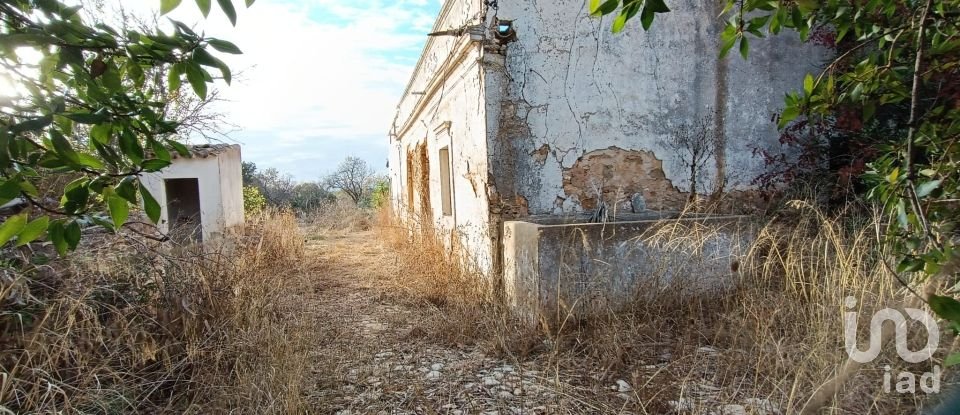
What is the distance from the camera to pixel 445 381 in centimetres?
296

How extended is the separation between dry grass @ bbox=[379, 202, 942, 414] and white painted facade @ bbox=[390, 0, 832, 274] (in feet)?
3.02

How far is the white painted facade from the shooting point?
4.45 m

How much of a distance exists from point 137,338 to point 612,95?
14.0 feet

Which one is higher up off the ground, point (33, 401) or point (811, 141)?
point (811, 141)

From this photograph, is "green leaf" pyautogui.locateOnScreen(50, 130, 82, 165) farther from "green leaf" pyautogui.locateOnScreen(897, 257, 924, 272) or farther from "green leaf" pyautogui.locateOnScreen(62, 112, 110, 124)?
"green leaf" pyautogui.locateOnScreen(897, 257, 924, 272)

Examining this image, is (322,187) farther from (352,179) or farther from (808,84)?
(808,84)

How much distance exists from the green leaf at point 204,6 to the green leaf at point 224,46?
0.43 feet

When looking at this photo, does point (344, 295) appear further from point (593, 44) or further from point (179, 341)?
point (593, 44)

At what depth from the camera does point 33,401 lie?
225 centimetres

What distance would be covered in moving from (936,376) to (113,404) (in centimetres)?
423

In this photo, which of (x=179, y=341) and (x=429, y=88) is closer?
(x=179, y=341)

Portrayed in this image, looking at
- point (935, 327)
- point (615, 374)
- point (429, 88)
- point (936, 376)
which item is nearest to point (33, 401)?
point (615, 374)

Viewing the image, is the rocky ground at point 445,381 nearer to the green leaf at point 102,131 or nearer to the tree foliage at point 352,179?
the green leaf at point 102,131

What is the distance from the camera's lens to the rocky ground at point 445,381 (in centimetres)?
254
